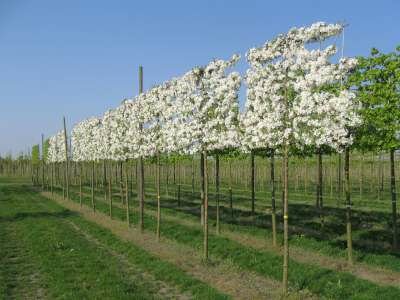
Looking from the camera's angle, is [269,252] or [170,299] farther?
[269,252]

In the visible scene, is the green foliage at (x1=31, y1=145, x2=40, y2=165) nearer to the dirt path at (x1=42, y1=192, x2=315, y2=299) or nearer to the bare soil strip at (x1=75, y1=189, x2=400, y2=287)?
the dirt path at (x1=42, y1=192, x2=315, y2=299)

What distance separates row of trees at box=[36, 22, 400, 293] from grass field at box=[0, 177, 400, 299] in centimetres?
113

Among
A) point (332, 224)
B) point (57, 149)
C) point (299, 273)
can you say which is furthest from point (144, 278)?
point (57, 149)

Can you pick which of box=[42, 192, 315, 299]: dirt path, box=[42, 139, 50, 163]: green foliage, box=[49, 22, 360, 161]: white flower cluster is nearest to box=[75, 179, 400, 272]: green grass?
box=[42, 192, 315, 299]: dirt path

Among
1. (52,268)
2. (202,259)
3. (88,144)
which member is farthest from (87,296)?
(88,144)

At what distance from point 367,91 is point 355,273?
→ 19.8 feet

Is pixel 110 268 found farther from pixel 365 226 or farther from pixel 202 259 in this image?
pixel 365 226

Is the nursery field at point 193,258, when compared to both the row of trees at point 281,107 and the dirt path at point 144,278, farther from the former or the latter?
the row of trees at point 281,107

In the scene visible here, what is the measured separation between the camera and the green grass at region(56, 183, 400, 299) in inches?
441

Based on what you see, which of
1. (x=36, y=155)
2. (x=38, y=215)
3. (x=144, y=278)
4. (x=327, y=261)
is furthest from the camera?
(x=36, y=155)

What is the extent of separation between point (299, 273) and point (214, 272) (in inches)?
104

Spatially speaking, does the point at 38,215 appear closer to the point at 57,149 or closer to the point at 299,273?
the point at 299,273

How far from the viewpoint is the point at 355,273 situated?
13.2 meters

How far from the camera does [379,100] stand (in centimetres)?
1462
